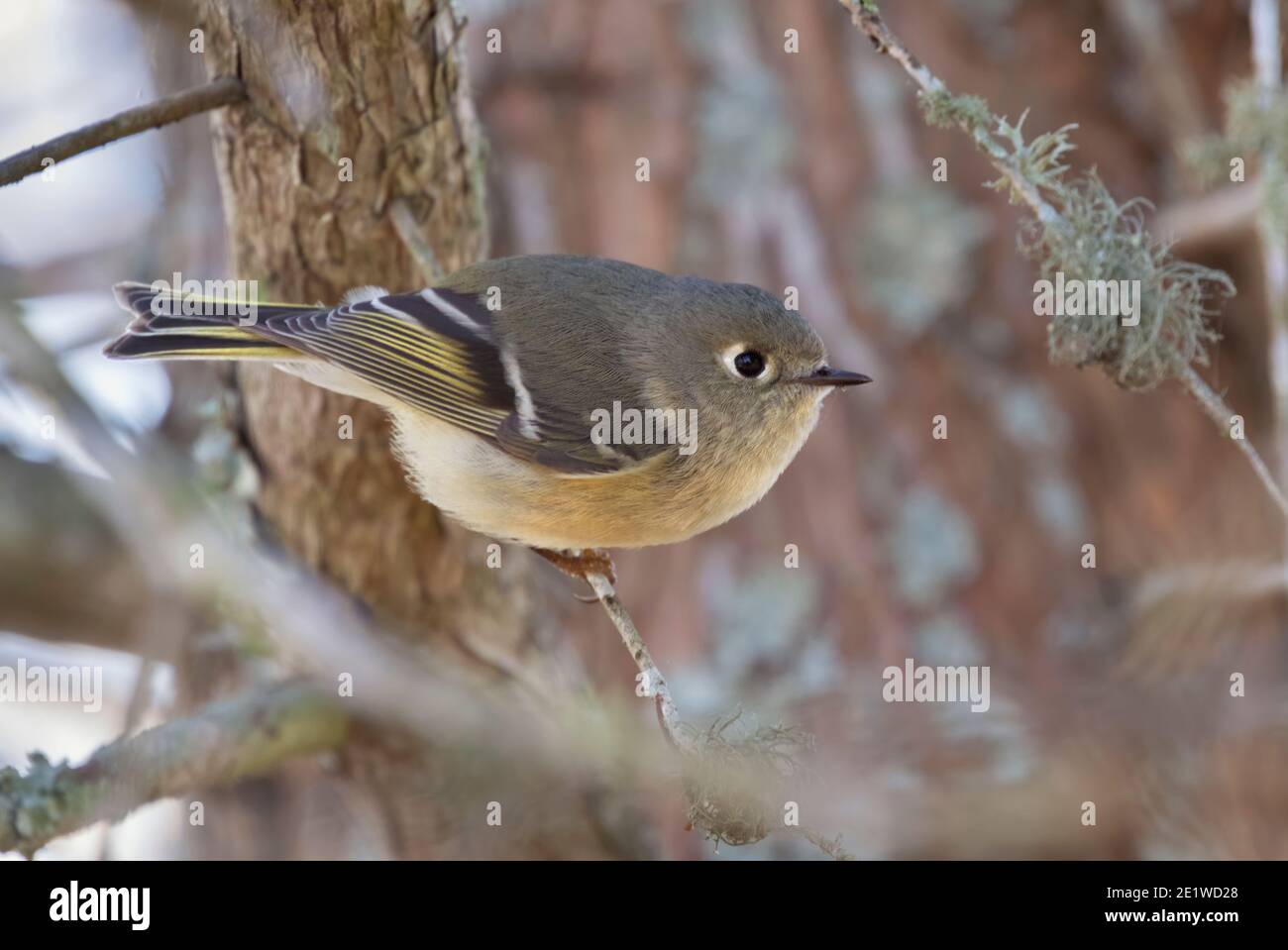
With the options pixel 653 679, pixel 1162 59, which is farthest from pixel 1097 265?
pixel 1162 59

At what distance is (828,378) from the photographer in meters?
2.50

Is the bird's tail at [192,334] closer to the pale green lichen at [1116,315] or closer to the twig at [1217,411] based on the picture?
the pale green lichen at [1116,315]

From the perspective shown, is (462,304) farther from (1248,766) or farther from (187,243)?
(1248,766)

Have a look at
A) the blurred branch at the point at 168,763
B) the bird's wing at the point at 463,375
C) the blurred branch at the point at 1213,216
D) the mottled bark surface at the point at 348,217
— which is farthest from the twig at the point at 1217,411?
the blurred branch at the point at 168,763

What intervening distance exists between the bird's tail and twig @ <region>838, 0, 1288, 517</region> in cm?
127

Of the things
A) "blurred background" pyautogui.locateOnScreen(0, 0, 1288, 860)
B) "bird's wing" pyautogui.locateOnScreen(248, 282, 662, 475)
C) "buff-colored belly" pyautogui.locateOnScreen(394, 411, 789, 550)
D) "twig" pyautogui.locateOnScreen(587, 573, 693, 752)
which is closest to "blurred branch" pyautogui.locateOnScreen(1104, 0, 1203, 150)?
"blurred background" pyautogui.locateOnScreen(0, 0, 1288, 860)

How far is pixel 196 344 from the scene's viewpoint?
7.77 feet

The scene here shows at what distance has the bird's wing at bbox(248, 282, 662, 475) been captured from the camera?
243 cm

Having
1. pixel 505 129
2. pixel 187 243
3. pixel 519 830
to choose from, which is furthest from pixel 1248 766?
pixel 187 243

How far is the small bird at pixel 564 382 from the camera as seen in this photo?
2.44 m

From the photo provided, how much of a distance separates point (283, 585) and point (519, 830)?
951 mm

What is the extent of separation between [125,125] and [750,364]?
128 centimetres

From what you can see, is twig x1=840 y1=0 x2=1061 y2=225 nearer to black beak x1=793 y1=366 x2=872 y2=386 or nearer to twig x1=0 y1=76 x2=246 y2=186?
black beak x1=793 y1=366 x2=872 y2=386

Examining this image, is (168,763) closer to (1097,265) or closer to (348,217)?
(348,217)
